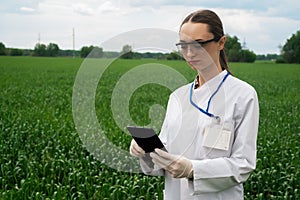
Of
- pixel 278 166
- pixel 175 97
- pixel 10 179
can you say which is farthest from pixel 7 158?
pixel 175 97

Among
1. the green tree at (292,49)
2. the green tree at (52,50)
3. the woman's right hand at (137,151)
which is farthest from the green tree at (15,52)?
the woman's right hand at (137,151)

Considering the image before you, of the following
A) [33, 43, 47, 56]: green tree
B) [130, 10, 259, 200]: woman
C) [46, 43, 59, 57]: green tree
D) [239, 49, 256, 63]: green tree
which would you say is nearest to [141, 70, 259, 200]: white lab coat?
[130, 10, 259, 200]: woman

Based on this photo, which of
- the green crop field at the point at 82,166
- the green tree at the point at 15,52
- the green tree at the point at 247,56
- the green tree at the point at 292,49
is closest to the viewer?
the green crop field at the point at 82,166

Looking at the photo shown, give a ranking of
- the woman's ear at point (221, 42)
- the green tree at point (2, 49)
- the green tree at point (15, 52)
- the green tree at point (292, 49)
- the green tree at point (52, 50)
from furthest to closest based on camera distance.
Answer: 1. the green tree at point (15, 52)
2. the green tree at point (292, 49)
3. the green tree at point (2, 49)
4. the green tree at point (52, 50)
5. the woman's ear at point (221, 42)

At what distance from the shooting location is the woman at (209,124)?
2.16 metres

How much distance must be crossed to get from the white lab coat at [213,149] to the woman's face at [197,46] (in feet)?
0.38

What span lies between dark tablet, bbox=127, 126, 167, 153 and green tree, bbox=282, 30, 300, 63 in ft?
270

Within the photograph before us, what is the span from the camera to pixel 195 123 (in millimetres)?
2268

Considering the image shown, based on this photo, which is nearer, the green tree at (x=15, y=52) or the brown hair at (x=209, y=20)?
the brown hair at (x=209, y=20)

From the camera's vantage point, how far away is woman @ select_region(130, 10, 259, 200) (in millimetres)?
2162

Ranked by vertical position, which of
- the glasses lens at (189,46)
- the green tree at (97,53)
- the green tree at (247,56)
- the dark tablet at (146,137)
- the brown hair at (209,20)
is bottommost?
the green tree at (247,56)

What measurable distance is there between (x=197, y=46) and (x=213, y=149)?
501 millimetres

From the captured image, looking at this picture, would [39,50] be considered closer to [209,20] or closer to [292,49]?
[292,49]

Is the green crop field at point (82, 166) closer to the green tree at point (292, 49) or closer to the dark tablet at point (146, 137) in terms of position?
the dark tablet at point (146, 137)
